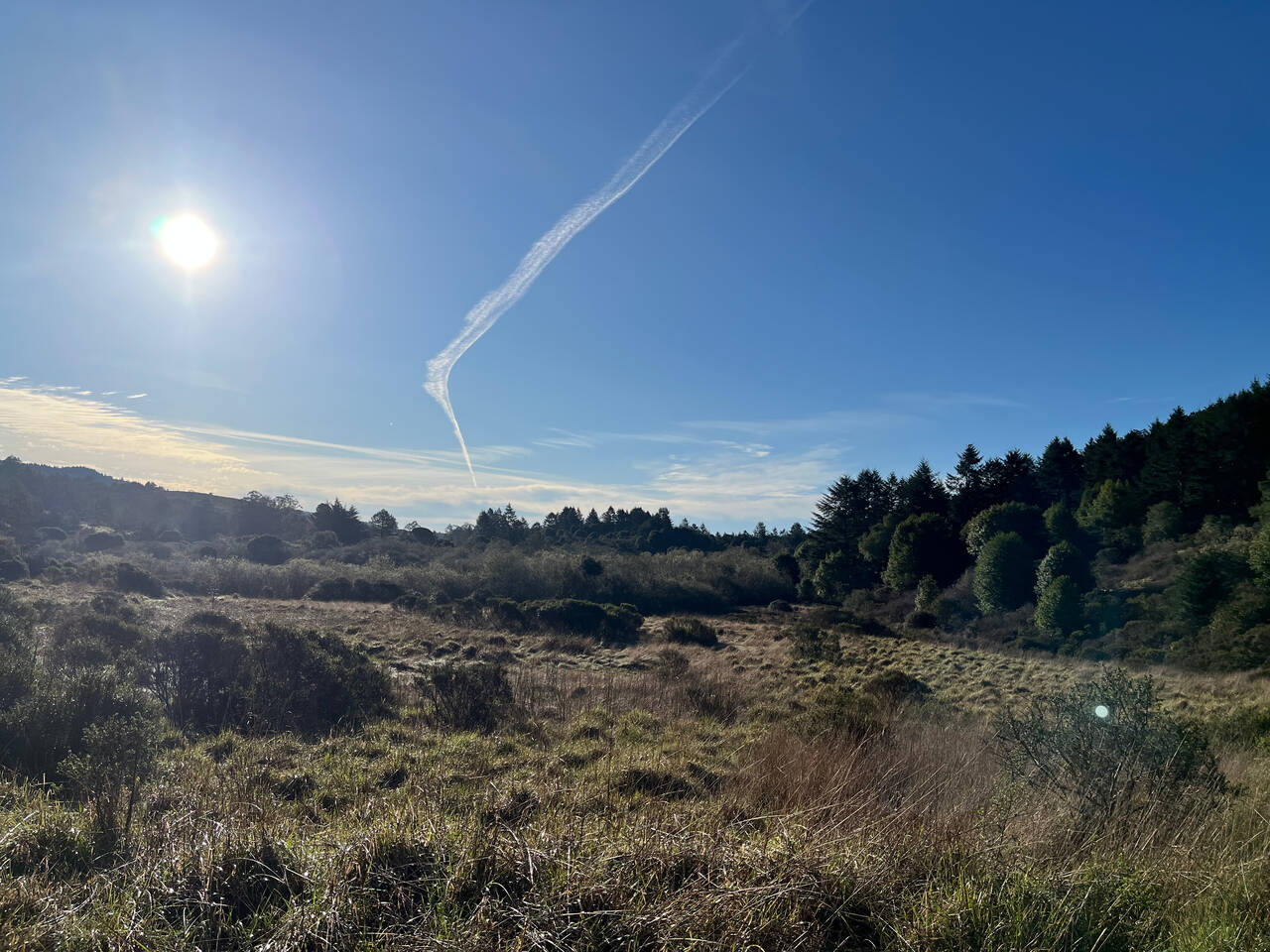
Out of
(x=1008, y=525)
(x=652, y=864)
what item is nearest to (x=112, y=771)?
(x=652, y=864)

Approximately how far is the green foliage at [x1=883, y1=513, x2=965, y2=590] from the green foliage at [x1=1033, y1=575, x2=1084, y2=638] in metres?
11.4

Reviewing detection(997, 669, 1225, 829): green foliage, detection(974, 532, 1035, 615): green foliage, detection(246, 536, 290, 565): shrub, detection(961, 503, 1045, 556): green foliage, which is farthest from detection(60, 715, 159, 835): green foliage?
detection(246, 536, 290, 565): shrub

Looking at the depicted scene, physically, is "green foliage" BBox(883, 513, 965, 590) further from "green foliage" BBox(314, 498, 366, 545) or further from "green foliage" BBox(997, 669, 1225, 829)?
"green foliage" BBox(314, 498, 366, 545)

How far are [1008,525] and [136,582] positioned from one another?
43862mm

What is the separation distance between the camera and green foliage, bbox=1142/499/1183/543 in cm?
3077

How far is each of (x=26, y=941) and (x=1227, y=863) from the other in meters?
5.53

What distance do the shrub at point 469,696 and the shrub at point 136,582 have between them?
21584mm

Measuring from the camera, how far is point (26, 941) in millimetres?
2400

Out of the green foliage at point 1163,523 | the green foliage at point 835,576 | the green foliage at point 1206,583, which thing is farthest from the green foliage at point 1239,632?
the green foliage at point 835,576

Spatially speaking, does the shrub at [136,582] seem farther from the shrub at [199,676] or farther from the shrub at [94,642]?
the shrub at [199,676]

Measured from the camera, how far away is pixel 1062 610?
84.9 ft

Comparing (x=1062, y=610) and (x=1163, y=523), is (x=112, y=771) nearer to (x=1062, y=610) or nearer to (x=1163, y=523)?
(x=1062, y=610)

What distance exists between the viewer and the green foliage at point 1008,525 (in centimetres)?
3450

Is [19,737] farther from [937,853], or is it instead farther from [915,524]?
[915,524]
